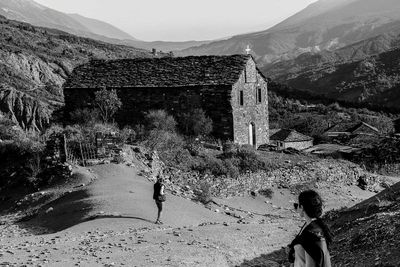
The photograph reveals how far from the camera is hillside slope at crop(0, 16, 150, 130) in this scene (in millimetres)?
42844

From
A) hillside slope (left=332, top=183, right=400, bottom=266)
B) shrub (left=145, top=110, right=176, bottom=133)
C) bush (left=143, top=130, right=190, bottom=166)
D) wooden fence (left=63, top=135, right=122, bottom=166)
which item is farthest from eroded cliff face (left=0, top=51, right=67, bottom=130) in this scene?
hillside slope (left=332, top=183, right=400, bottom=266)

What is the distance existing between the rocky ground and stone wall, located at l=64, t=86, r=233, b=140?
8.25 m

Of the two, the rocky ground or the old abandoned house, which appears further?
the old abandoned house

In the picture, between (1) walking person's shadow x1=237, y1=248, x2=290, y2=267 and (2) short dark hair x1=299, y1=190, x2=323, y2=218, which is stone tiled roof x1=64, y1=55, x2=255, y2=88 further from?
(2) short dark hair x1=299, y1=190, x2=323, y2=218

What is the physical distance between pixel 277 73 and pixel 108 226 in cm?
18334

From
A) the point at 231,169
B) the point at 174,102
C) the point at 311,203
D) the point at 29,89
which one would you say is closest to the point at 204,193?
the point at 231,169

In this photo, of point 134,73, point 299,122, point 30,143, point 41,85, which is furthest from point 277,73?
point 30,143

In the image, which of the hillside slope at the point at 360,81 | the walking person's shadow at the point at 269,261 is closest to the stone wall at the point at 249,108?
the walking person's shadow at the point at 269,261

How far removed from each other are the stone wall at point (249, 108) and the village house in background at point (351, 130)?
1901 centimetres

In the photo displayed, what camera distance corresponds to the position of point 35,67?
60.8m

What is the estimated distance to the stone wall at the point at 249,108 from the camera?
107ft

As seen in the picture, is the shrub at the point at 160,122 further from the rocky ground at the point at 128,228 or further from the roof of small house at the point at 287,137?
the roof of small house at the point at 287,137

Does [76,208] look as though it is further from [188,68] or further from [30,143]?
[188,68]

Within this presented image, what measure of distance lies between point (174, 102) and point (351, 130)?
2894 cm
